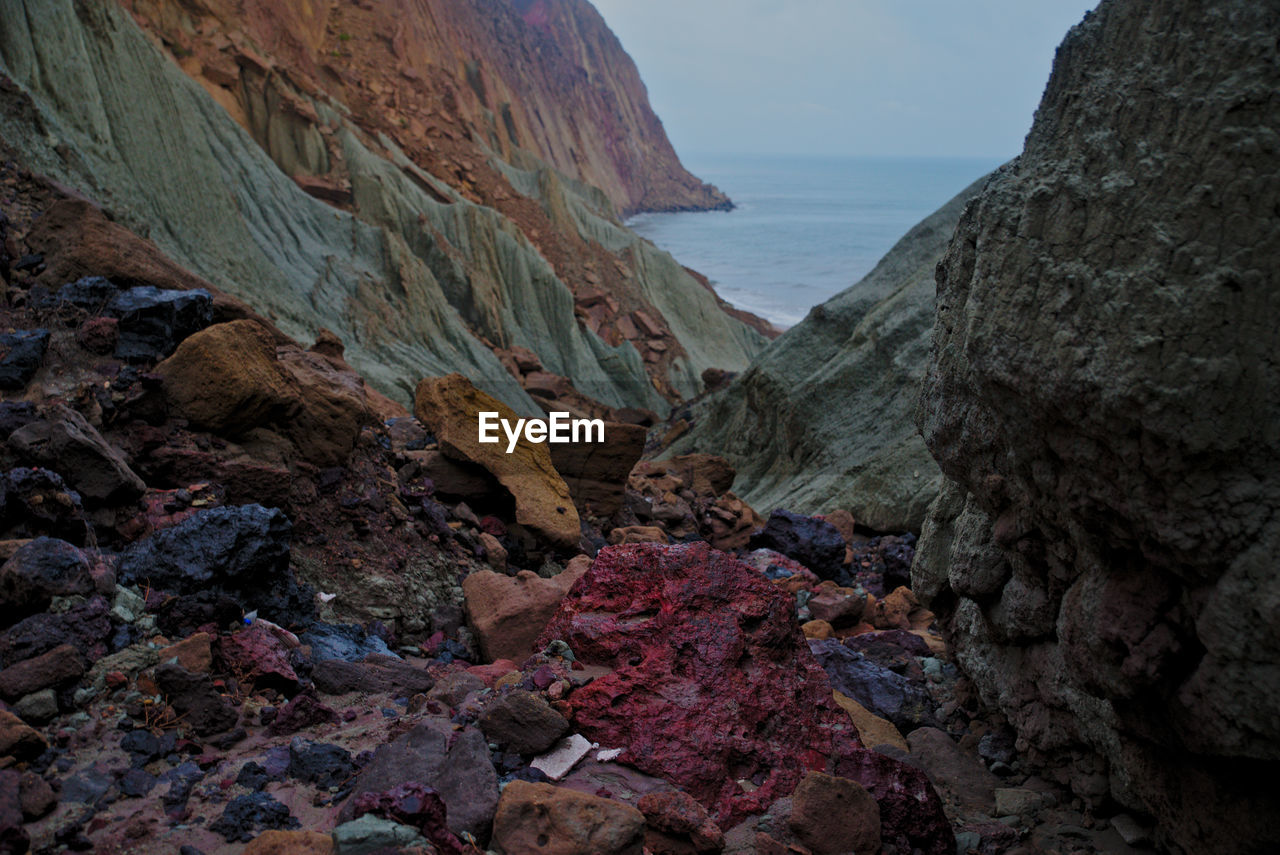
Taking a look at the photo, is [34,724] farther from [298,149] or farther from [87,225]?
[298,149]

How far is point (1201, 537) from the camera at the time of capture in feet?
7.36

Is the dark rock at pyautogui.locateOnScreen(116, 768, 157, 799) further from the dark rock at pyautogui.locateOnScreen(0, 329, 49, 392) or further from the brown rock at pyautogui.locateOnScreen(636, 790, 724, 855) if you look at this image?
the dark rock at pyautogui.locateOnScreen(0, 329, 49, 392)

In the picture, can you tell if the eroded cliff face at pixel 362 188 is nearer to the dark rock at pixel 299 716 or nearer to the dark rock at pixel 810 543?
the dark rock at pixel 810 543

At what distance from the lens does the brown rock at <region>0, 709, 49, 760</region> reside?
8.66ft

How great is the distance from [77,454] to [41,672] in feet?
4.91

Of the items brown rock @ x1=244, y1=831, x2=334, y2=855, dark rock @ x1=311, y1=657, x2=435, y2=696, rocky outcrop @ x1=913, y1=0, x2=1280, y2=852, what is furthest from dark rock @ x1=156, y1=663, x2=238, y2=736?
rocky outcrop @ x1=913, y1=0, x2=1280, y2=852

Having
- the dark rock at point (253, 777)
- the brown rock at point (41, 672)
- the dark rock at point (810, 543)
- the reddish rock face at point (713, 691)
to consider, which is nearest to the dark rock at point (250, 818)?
the dark rock at point (253, 777)

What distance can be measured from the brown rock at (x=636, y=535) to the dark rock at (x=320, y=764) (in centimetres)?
441

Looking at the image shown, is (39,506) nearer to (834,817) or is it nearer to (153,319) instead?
(153,319)

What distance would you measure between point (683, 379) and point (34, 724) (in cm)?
2208

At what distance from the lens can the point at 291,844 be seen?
2.39 metres

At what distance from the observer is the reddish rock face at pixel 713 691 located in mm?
3141

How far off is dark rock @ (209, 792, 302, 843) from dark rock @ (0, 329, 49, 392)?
11.1ft

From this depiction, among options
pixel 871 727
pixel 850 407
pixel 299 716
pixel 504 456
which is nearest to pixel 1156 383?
pixel 871 727
